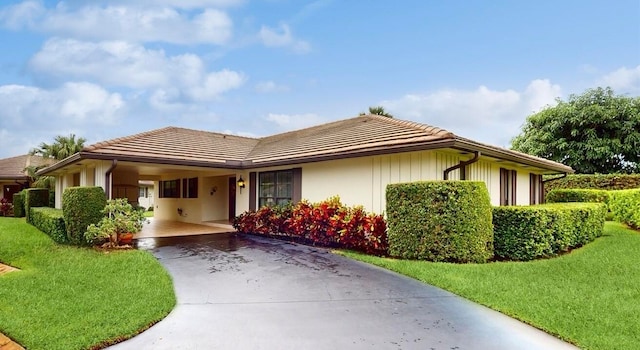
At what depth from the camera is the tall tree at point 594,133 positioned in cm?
2244

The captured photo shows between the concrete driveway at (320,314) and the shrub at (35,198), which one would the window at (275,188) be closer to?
the concrete driveway at (320,314)

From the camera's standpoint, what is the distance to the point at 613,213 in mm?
14008

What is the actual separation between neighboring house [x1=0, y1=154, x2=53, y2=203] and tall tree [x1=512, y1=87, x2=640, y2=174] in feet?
117

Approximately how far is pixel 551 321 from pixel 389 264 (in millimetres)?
3229

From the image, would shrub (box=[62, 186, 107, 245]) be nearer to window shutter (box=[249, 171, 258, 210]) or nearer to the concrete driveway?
the concrete driveway

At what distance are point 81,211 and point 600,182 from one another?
2203 cm

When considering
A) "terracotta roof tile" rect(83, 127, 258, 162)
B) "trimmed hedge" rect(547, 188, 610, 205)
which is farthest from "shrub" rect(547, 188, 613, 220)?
"terracotta roof tile" rect(83, 127, 258, 162)

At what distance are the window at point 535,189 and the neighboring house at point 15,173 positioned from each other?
30707mm

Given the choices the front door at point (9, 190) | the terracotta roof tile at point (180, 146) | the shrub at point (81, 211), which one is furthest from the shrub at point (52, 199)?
the shrub at point (81, 211)

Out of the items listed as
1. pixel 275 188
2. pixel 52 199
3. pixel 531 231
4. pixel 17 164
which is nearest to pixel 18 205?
pixel 52 199

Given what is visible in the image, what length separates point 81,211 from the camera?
31.5 ft

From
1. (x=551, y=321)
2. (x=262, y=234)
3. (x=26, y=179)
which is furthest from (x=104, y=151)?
(x=26, y=179)

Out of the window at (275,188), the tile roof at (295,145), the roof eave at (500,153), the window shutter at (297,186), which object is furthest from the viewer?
the window at (275,188)

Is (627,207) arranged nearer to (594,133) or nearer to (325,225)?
(325,225)
